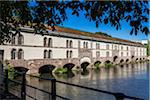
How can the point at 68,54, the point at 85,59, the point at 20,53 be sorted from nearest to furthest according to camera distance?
the point at 20,53, the point at 68,54, the point at 85,59

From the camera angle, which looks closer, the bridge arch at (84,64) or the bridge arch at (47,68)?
the bridge arch at (47,68)

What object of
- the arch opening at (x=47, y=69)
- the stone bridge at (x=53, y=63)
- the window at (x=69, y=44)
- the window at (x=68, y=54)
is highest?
the window at (x=69, y=44)

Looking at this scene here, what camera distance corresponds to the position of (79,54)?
52094mm

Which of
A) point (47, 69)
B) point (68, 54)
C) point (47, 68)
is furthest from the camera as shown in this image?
point (68, 54)

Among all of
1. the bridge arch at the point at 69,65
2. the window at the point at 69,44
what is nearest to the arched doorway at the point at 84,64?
the bridge arch at the point at 69,65

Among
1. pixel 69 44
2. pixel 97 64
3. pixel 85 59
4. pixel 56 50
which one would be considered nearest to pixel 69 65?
pixel 69 44

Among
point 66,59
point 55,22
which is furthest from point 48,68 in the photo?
point 55,22

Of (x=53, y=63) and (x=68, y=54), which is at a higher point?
(x=68, y=54)

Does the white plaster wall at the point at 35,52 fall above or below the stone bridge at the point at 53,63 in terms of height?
above

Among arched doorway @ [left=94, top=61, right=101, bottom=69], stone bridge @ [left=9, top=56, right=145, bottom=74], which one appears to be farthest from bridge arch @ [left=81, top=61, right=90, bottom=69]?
arched doorway @ [left=94, top=61, right=101, bottom=69]

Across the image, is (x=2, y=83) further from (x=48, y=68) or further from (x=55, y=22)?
(x=48, y=68)

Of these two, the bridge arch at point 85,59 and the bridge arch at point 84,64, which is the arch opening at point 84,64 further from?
the bridge arch at point 85,59

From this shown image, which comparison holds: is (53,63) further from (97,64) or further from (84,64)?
(97,64)

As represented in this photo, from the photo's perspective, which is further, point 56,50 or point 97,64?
point 97,64
